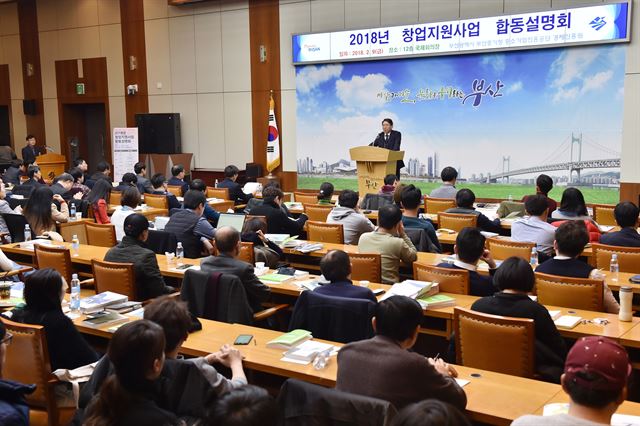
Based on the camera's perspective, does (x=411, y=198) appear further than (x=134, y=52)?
No

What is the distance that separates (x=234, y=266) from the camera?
4891mm

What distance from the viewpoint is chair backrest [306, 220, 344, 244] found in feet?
23.4

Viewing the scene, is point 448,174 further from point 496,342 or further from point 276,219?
point 496,342

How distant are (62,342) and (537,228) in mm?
4327

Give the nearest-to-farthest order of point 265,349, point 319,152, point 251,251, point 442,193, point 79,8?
point 265,349
point 251,251
point 442,193
point 319,152
point 79,8

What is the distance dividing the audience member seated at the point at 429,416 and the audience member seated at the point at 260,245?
4.61 metres

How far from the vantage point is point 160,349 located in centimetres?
267

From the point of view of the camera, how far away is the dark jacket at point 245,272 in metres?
4.86

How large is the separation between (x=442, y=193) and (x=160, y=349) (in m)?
7.17

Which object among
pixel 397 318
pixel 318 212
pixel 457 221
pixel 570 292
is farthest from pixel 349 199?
pixel 397 318

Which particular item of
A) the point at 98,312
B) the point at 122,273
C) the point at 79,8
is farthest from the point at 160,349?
Result: the point at 79,8

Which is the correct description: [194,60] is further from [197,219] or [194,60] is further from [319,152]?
[197,219]

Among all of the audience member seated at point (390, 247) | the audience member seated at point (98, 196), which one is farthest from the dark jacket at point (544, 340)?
the audience member seated at point (98, 196)

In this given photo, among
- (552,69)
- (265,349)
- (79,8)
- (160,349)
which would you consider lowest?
(265,349)
